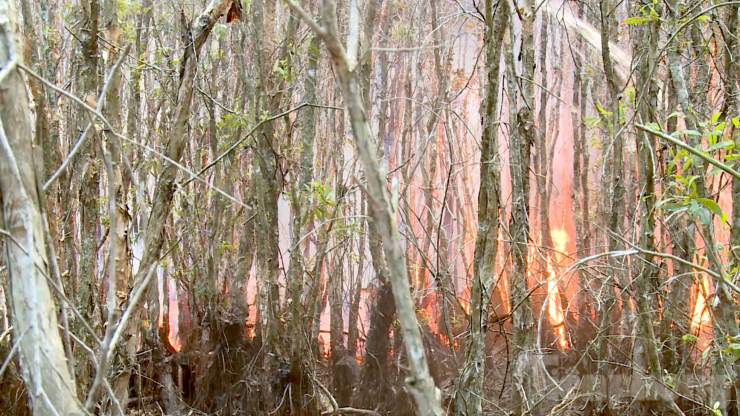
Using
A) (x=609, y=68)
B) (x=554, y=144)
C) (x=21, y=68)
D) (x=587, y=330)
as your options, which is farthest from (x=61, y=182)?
(x=554, y=144)

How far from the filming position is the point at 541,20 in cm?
765

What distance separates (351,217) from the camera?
2.65 meters

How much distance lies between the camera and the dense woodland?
1.29m

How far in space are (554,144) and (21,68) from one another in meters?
7.38

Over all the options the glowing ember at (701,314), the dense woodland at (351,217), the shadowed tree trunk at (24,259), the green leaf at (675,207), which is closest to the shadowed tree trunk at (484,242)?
the dense woodland at (351,217)

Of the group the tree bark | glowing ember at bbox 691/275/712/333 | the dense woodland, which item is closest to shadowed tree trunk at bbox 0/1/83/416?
the dense woodland

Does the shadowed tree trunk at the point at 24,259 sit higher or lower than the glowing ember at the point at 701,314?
higher

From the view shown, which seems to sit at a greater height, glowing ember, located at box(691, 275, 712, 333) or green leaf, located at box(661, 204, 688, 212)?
green leaf, located at box(661, 204, 688, 212)

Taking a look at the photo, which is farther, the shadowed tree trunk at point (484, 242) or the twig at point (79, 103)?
the shadowed tree trunk at point (484, 242)

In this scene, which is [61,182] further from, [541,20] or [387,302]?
[541,20]

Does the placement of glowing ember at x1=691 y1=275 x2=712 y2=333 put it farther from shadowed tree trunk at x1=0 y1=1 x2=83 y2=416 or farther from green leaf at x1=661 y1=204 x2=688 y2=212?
shadowed tree trunk at x1=0 y1=1 x2=83 y2=416

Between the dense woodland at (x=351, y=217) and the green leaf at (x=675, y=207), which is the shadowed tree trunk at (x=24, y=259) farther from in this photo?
the green leaf at (x=675, y=207)

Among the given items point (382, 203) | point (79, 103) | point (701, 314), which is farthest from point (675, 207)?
point (701, 314)

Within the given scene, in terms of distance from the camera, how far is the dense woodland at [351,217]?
129cm
